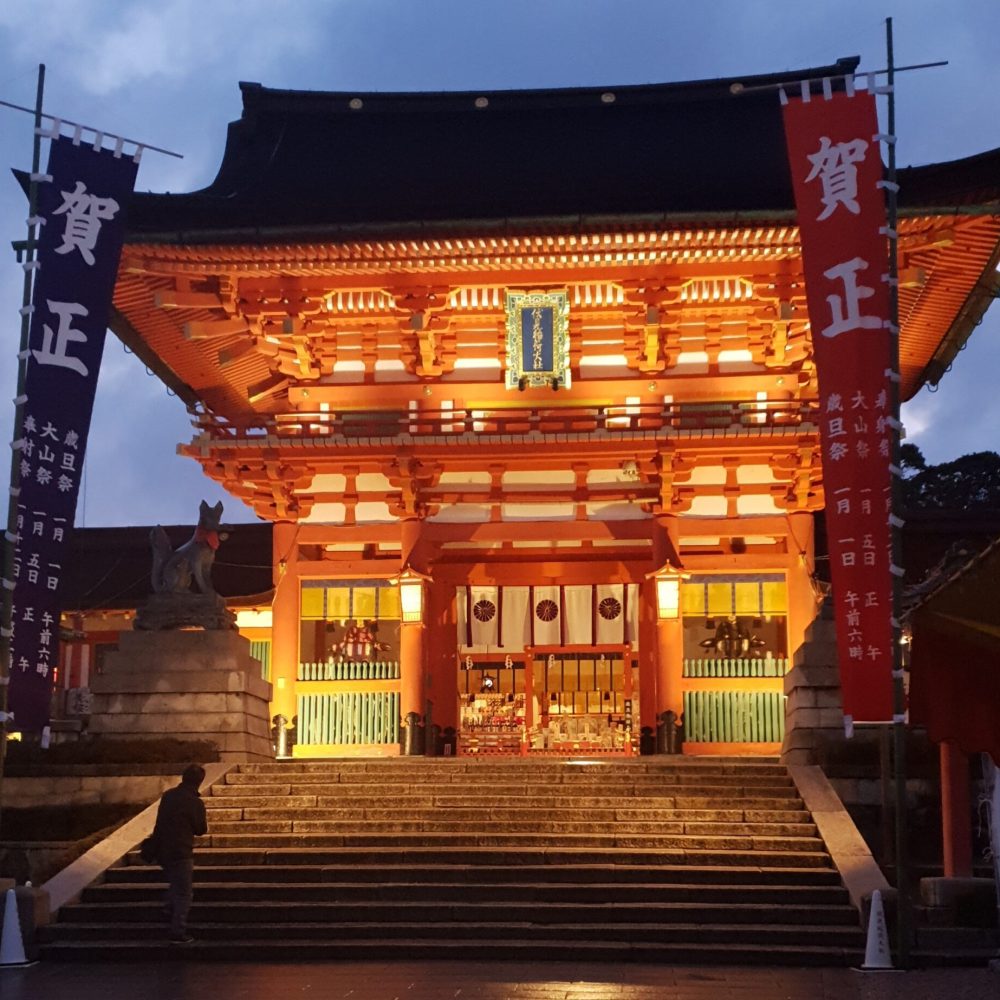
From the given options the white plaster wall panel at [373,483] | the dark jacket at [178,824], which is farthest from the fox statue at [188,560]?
the dark jacket at [178,824]

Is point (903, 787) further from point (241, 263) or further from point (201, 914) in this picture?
point (241, 263)

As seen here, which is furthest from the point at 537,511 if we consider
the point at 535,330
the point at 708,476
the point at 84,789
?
the point at 84,789

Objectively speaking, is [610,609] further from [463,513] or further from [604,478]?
[463,513]

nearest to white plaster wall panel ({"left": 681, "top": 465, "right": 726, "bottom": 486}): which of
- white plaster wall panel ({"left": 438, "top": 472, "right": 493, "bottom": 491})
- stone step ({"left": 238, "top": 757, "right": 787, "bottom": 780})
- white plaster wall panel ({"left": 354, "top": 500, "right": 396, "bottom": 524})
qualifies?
white plaster wall panel ({"left": 438, "top": 472, "right": 493, "bottom": 491})

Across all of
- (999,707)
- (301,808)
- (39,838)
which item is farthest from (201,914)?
(999,707)

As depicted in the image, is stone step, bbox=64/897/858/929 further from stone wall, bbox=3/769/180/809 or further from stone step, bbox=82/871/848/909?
stone wall, bbox=3/769/180/809

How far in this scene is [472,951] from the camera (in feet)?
42.8

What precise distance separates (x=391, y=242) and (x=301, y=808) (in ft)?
28.5

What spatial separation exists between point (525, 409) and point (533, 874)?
10168 millimetres

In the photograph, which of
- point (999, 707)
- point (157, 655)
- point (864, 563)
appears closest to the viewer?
point (999, 707)

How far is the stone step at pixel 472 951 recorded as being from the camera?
42.2 feet

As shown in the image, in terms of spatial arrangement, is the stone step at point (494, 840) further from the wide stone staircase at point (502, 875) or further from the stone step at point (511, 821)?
the stone step at point (511, 821)

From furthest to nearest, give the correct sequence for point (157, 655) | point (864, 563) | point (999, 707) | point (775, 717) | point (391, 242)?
point (775, 717) → point (391, 242) → point (157, 655) → point (864, 563) → point (999, 707)

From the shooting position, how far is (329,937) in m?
13.6
